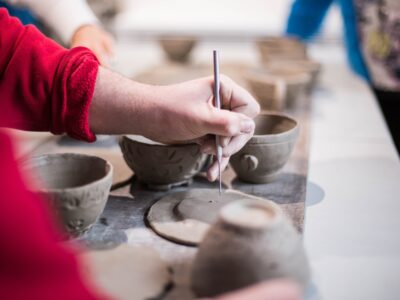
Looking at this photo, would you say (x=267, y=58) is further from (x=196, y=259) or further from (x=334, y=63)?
(x=196, y=259)

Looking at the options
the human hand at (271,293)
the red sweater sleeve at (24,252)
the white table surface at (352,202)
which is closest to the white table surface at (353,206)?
the white table surface at (352,202)

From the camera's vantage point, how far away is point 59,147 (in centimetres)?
152

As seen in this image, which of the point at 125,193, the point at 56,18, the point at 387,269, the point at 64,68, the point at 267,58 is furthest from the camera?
the point at 267,58

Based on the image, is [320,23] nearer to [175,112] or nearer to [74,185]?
[175,112]

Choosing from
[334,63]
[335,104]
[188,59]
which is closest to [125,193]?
[335,104]

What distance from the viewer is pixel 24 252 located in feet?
1.91

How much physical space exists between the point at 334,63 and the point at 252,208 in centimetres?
209

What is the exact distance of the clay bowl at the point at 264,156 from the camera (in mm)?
1186

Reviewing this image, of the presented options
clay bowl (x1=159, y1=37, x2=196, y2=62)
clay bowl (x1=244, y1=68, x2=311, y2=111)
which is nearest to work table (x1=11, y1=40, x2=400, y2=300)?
clay bowl (x1=244, y1=68, x2=311, y2=111)

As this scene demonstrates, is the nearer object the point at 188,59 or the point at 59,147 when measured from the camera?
the point at 59,147

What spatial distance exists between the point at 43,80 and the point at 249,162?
479 mm

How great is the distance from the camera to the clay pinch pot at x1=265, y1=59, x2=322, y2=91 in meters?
2.02

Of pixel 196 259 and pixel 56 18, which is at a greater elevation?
pixel 56 18

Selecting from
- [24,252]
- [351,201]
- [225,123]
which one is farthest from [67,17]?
[24,252]
